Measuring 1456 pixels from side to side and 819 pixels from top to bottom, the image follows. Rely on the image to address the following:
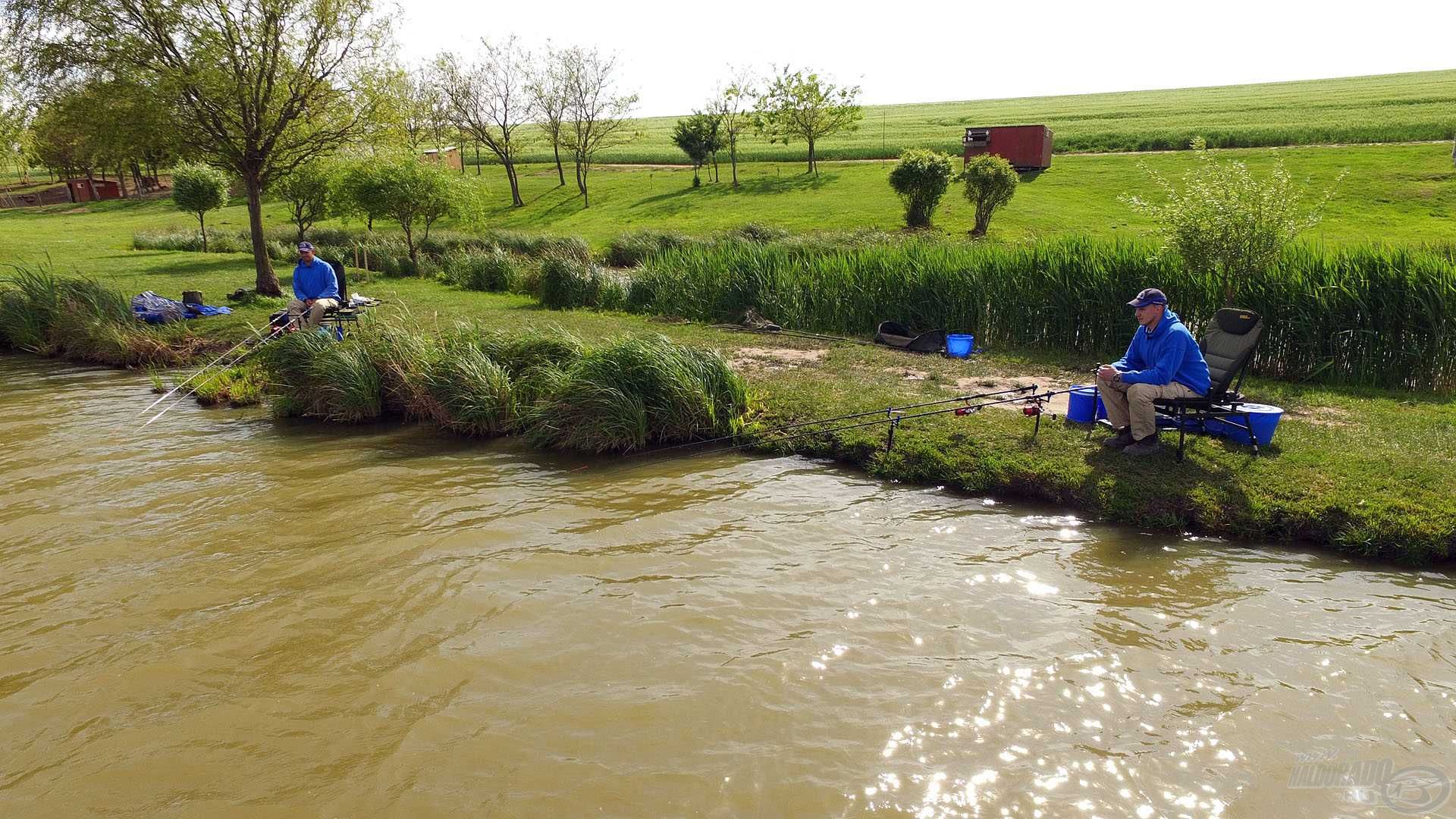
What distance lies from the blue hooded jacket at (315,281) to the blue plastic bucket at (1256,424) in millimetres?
12197

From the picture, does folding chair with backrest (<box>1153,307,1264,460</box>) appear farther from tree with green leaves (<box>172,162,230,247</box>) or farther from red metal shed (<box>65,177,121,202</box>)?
red metal shed (<box>65,177,121,202</box>)

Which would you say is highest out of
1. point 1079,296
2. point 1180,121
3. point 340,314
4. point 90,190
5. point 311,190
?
point 1180,121

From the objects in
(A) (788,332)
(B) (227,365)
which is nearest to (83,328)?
(B) (227,365)

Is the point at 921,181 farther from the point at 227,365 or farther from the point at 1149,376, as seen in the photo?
the point at 1149,376

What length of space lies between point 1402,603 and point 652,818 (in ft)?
17.0

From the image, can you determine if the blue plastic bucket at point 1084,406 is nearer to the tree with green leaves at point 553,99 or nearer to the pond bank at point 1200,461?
the pond bank at point 1200,461

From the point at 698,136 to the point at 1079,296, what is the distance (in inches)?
1447

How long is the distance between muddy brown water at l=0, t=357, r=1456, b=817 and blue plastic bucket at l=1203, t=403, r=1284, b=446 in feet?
5.50

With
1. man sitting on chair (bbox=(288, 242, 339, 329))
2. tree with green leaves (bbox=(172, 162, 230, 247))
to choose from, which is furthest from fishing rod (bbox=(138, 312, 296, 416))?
tree with green leaves (bbox=(172, 162, 230, 247))

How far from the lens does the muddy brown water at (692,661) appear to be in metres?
3.99

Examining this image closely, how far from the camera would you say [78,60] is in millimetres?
15672

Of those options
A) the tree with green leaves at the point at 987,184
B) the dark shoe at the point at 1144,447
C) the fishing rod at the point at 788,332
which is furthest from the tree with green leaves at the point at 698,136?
the dark shoe at the point at 1144,447

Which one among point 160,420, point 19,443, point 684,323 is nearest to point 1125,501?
point 684,323

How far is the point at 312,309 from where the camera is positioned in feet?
40.7
